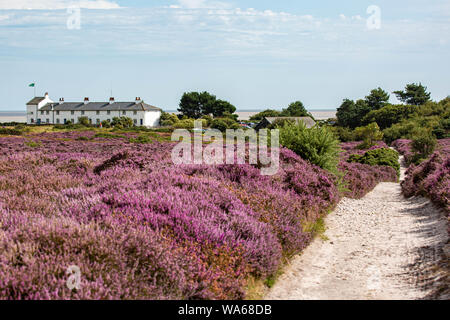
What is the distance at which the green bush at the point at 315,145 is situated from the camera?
13.9 metres

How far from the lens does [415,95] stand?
101m

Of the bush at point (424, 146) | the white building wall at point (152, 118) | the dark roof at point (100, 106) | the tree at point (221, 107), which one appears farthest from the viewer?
the tree at point (221, 107)

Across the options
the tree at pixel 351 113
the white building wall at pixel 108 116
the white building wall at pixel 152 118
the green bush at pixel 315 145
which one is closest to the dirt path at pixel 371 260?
the green bush at pixel 315 145

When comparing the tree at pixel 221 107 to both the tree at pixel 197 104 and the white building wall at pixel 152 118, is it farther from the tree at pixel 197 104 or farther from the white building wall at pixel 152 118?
the white building wall at pixel 152 118

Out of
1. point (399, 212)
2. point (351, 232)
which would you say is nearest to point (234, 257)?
point (351, 232)

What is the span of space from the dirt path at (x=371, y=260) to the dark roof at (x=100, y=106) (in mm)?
88230

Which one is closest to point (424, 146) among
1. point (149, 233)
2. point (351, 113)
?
point (149, 233)

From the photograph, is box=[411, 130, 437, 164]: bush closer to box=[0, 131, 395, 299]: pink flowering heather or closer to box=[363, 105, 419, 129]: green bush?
box=[0, 131, 395, 299]: pink flowering heather

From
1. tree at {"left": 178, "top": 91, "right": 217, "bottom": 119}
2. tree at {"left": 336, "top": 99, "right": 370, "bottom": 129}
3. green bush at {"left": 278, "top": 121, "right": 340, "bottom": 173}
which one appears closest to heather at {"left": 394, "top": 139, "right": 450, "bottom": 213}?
green bush at {"left": 278, "top": 121, "right": 340, "bottom": 173}

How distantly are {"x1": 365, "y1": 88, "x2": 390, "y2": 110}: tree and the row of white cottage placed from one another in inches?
2123

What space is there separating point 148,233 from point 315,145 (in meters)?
10.0

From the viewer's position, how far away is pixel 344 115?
303 feet
